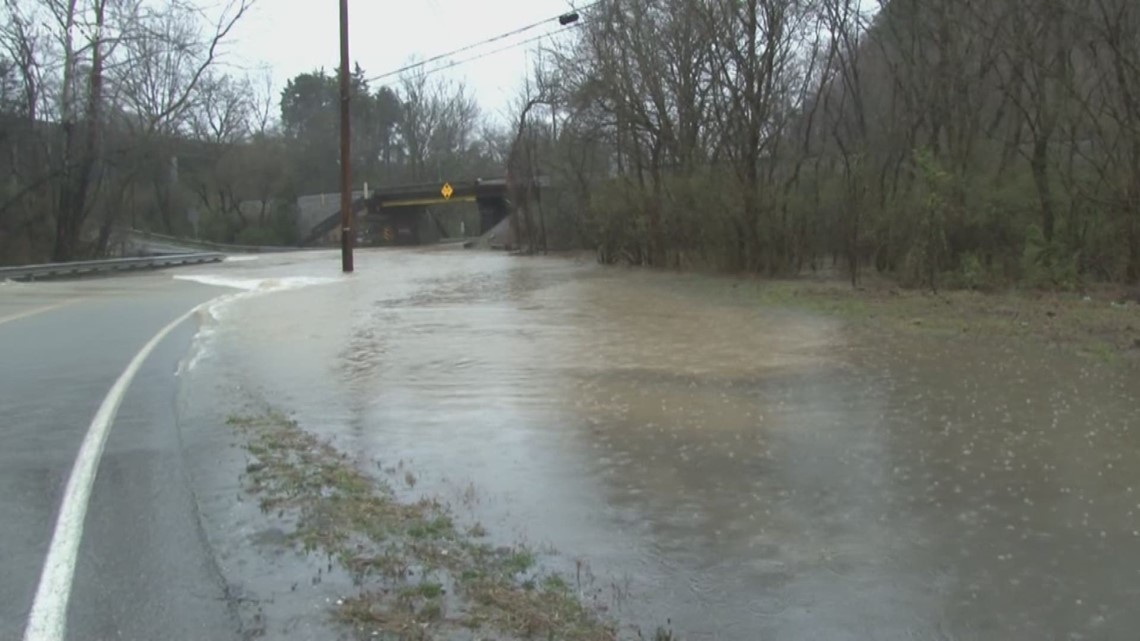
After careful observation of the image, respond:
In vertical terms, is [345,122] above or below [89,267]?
above

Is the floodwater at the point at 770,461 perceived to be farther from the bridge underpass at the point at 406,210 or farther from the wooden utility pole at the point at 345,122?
the bridge underpass at the point at 406,210

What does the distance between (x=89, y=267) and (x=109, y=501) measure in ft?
119

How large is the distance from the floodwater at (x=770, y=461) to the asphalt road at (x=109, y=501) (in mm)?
1263

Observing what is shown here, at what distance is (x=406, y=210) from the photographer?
90875 mm

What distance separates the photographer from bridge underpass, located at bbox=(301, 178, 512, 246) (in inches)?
3095

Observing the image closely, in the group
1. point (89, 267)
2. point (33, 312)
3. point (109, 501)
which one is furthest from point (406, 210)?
point (109, 501)

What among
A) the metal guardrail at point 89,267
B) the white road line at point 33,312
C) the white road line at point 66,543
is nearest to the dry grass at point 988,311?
the white road line at point 66,543

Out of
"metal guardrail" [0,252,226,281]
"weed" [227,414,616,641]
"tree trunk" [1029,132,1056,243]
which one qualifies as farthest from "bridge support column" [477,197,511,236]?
"weed" [227,414,616,641]

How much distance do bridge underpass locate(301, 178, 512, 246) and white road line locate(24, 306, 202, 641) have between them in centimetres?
6808

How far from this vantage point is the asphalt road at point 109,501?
4332 mm

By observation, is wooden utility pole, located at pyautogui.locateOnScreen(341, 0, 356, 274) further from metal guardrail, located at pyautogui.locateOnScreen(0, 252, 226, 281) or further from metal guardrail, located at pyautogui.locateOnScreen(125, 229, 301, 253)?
metal guardrail, located at pyautogui.locateOnScreen(125, 229, 301, 253)

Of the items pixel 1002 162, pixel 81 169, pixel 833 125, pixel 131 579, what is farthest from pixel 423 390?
pixel 81 169

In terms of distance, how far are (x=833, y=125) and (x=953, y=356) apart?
59.2 ft

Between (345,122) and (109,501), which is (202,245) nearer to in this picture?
(345,122)
